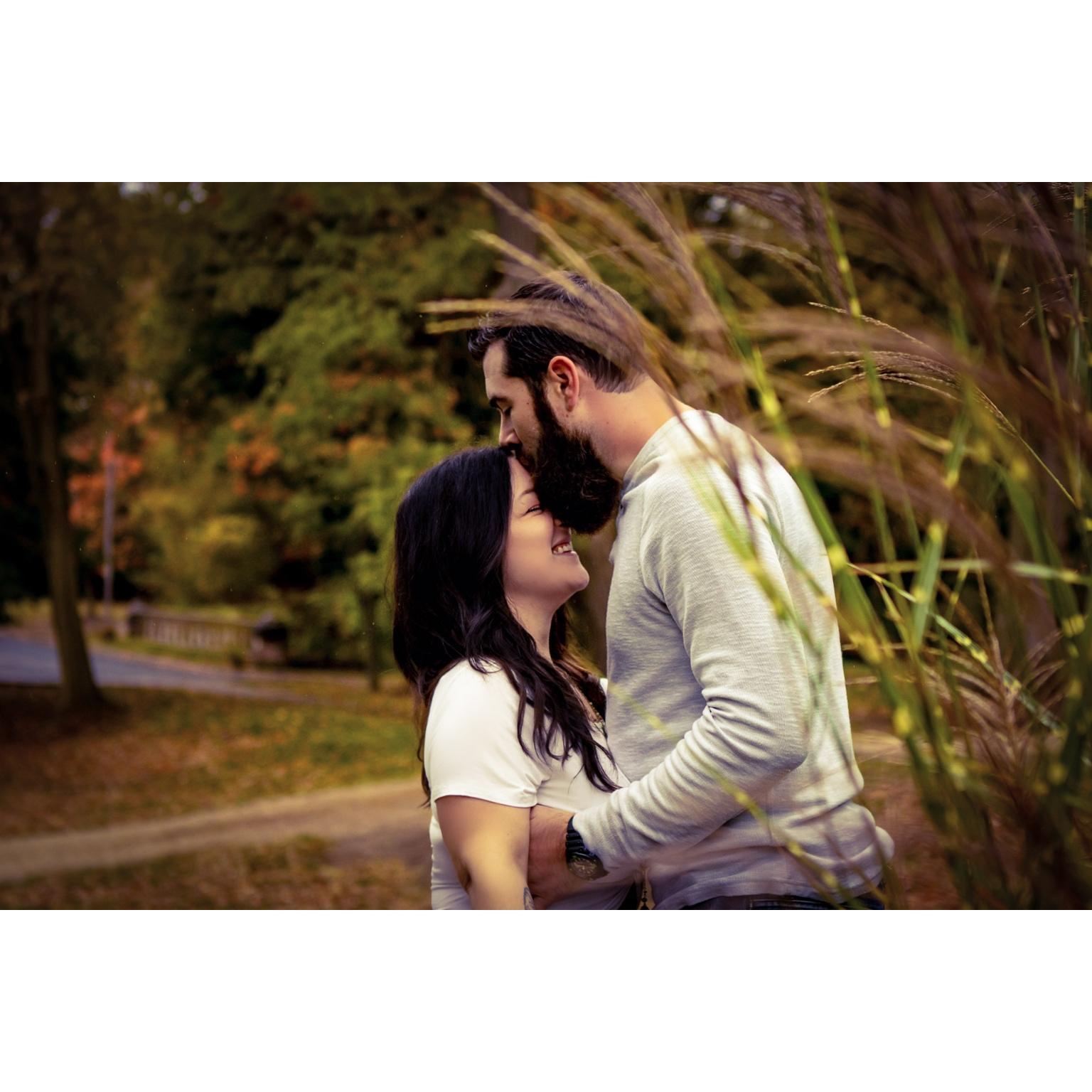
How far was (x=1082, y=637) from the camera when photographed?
0.87 meters

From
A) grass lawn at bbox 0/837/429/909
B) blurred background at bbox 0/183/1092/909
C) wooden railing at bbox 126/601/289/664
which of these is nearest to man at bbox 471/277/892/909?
blurred background at bbox 0/183/1092/909

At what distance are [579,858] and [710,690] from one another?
15.2 inches

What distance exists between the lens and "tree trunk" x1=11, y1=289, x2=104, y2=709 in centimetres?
499

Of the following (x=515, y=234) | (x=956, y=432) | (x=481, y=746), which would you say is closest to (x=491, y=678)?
(x=481, y=746)

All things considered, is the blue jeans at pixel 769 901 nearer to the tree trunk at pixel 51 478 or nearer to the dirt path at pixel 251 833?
the dirt path at pixel 251 833

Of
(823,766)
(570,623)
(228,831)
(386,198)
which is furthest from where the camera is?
(228,831)

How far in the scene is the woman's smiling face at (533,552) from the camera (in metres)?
1.90

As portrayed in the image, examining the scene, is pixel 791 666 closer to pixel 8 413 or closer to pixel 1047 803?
pixel 1047 803

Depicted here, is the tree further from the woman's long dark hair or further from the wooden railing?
the woman's long dark hair

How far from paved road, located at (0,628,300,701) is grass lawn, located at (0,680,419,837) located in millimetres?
57

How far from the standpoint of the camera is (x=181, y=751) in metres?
5.43

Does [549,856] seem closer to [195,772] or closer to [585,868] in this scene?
[585,868]

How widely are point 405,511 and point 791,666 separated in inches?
29.7
